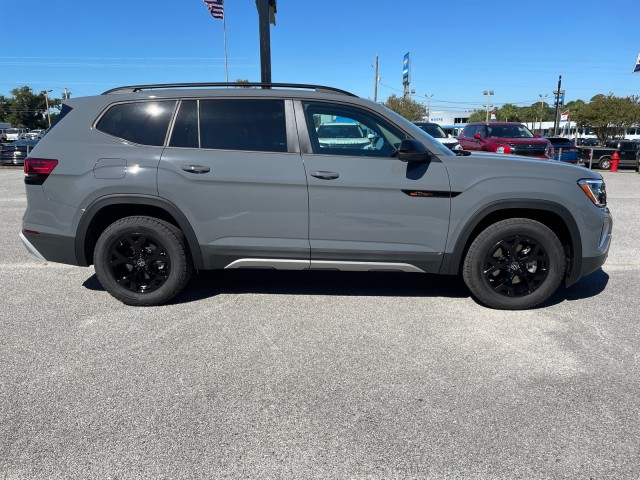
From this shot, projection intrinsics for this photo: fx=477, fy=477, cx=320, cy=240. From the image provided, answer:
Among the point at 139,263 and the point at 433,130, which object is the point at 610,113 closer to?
the point at 433,130

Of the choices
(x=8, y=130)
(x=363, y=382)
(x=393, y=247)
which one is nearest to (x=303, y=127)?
(x=393, y=247)

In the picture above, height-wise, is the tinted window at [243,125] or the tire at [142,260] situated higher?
the tinted window at [243,125]

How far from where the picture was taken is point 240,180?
3.92 metres

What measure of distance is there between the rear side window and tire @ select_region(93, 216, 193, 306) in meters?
0.70

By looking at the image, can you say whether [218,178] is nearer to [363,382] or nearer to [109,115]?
[109,115]

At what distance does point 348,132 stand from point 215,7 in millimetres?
16256

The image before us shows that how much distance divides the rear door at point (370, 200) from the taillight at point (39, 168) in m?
2.13

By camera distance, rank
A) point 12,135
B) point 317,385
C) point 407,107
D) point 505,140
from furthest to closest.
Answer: point 12,135 → point 407,107 → point 505,140 → point 317,385

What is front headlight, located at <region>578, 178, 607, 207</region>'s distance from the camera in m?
4.00

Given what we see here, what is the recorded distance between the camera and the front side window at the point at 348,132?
3996mm

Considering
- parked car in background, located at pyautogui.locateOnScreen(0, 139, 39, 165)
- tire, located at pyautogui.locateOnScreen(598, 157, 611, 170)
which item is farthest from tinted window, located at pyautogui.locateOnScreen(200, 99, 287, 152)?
tire, located at pyautogui.locateOnScreen(598, 157, 611, 170)

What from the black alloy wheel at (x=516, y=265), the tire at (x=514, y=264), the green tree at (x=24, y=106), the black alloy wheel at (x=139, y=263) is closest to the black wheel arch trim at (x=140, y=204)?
the black alloy wheel at (x=139, y=263)

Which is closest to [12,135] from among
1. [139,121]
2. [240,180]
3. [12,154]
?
[12,154]

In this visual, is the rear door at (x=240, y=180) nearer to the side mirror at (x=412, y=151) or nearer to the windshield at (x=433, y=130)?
the side mirror at (x=412, y=151)
